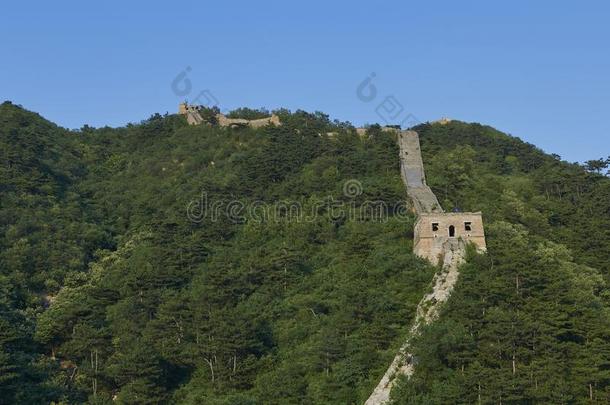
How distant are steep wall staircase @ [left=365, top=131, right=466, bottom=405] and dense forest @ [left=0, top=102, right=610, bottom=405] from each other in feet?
1.61

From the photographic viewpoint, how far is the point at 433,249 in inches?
1580

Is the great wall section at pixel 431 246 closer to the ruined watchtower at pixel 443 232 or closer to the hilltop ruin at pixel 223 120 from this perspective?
the ruined watchtower at pixel 443 232

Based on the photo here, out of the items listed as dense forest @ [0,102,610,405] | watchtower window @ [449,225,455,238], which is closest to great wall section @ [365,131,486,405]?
watchtower window @ [449,225,455,238]

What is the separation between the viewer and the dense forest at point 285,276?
108 feet

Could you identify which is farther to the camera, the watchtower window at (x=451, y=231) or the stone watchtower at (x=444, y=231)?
the watchtower window at (x=451, y=231)

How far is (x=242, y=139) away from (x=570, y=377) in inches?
1487

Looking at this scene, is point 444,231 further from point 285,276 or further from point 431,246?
point 285,276

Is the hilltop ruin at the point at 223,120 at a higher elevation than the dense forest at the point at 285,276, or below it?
higher

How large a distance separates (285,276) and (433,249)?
23.1 ft

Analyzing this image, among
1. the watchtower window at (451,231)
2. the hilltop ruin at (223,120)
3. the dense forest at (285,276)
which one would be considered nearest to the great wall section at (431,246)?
the watchtower window at (451,231)

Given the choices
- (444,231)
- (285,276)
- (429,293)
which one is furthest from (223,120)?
(429,293)

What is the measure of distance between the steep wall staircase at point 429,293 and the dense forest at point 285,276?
19.3 inches

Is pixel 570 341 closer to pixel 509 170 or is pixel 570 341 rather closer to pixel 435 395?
pixel 435 395

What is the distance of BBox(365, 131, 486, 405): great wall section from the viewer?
33.2 meters
